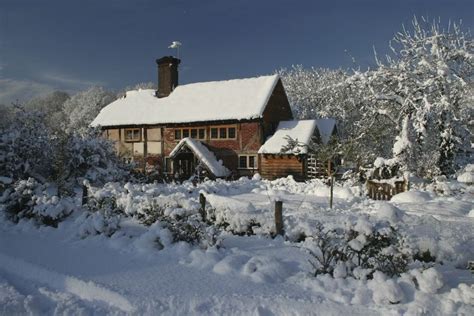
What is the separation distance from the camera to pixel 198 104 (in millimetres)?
32500

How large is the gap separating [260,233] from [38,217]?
258 inches

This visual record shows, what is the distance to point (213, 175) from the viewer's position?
28266 mm

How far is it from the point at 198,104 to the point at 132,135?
6507 mm

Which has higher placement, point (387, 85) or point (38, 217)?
point (387, 85)

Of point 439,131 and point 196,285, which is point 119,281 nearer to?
point 196,285

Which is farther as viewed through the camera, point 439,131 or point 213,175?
point 213,175

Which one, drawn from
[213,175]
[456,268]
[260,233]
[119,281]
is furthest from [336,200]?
[213,175]

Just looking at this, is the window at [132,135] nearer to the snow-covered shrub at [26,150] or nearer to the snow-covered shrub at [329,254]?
the snow-covered shrub at [26,150]

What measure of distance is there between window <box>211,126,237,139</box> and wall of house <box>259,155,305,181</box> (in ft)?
10.2

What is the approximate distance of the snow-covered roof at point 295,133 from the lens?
27.6 meters

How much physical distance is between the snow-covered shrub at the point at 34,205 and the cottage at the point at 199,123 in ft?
48.1

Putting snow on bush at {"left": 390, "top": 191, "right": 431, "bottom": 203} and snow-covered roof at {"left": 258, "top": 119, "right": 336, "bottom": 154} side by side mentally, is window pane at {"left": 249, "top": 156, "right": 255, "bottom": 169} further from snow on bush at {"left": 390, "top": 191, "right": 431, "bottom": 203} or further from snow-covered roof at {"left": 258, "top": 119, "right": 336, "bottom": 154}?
snow on bush at {"left": 390, "top": 191, "right": 431, "bottom": 203}

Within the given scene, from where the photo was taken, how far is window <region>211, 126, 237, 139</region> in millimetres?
30438

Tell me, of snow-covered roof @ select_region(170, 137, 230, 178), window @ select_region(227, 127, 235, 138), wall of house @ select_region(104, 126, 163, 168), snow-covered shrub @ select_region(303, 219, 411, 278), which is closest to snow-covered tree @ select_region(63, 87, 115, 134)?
wall of house @ select_region(104, 126, 163, 168)
